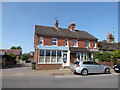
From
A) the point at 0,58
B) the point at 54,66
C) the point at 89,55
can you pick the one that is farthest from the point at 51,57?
the point at 0,58

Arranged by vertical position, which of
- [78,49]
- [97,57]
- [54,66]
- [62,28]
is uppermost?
[62,28]

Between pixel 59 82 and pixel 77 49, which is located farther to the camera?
pixel 77 49

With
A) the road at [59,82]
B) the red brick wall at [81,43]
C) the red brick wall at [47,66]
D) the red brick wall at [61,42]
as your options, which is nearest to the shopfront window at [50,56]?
the red brick wall at [47,66]

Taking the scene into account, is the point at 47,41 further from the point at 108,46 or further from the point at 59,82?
the point at 108,46

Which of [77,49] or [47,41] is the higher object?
[47,41]

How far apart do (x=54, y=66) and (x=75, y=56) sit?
173 inches

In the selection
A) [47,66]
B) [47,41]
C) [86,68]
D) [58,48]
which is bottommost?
[47,66]

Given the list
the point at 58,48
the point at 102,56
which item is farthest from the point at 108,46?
the point at 58,48

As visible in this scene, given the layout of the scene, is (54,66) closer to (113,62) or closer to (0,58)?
(113,62)

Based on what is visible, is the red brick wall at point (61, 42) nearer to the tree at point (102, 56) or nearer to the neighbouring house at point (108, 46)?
the tree at point (102, 56)

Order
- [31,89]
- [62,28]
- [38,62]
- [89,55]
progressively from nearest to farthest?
[31,89] → [38,62] → [89,55] → [62,28]

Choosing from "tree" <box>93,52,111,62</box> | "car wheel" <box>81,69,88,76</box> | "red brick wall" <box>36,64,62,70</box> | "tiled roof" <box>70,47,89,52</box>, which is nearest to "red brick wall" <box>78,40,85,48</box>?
"tiled roof" <box>70,47,89,52</box>

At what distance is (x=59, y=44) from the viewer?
2061 cm

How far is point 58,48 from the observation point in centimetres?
1969
